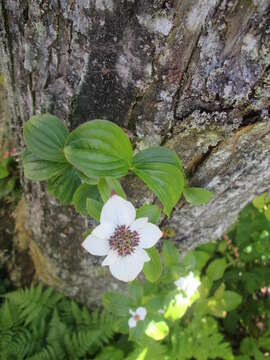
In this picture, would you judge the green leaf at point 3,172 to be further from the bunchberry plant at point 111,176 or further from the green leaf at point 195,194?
the green leaf at point 195,194

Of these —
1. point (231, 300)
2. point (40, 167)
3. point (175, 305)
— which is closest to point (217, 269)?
point (231, 300)

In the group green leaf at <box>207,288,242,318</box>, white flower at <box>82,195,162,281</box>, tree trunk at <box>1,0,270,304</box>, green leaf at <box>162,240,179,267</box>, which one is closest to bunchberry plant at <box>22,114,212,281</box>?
white flower at <box>82,195,162,281</box>

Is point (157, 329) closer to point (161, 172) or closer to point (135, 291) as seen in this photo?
point (135, 291)

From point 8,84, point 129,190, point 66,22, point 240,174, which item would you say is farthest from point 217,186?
point 8,84

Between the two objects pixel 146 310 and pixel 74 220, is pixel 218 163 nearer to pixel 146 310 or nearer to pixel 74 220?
pixel 74 220

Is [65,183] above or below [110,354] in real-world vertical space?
above

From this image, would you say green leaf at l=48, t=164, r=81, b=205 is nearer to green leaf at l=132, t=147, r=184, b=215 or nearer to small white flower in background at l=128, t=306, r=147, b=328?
green leaf at l=132, t=147, r=184, b=215
